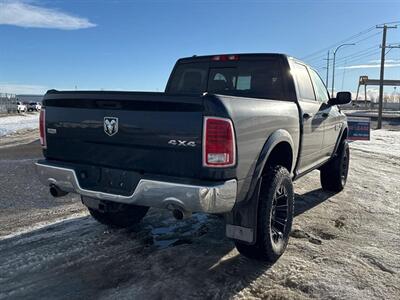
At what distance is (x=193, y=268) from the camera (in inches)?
144

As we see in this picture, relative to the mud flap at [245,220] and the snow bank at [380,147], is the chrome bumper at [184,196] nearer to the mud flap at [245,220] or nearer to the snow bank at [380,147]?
the mud flap at [245,220]

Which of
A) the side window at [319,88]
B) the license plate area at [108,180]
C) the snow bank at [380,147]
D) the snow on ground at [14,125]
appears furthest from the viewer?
the snow on ground at [14,125]

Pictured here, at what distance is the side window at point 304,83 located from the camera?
4.86 m

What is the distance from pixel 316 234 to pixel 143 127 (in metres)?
2.60

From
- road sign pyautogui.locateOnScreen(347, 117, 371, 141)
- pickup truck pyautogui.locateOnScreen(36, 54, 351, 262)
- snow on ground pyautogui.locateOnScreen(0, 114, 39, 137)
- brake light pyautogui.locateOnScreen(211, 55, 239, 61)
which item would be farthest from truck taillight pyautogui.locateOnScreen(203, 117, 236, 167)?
snow on ground pyautogui.locateOnScreen(0, 114, 39, 137)

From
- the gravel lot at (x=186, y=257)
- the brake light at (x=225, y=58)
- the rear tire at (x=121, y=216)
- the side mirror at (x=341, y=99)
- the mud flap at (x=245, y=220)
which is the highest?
the brake light at (x=225, y=58)

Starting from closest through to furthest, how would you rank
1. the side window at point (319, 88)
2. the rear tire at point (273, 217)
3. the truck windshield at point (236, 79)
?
the rear tire at point (273, 217) → the truck windshield at point (236, 79) → the side window at point (319, 88)

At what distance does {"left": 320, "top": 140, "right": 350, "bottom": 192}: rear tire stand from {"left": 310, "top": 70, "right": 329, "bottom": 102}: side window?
1147mm

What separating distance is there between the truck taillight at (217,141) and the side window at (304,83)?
7.03 ft

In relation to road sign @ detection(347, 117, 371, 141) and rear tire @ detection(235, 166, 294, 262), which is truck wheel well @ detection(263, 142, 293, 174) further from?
road sign @ detection(347, 117, 371, 141)

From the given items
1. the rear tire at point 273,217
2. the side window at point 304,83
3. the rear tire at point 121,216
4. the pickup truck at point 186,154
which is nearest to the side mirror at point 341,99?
the side window at point 304,83

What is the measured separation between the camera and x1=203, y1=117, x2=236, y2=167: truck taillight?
287cm

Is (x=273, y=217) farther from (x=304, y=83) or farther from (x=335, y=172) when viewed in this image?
(x=335, y=172)

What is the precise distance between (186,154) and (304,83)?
106 inches
